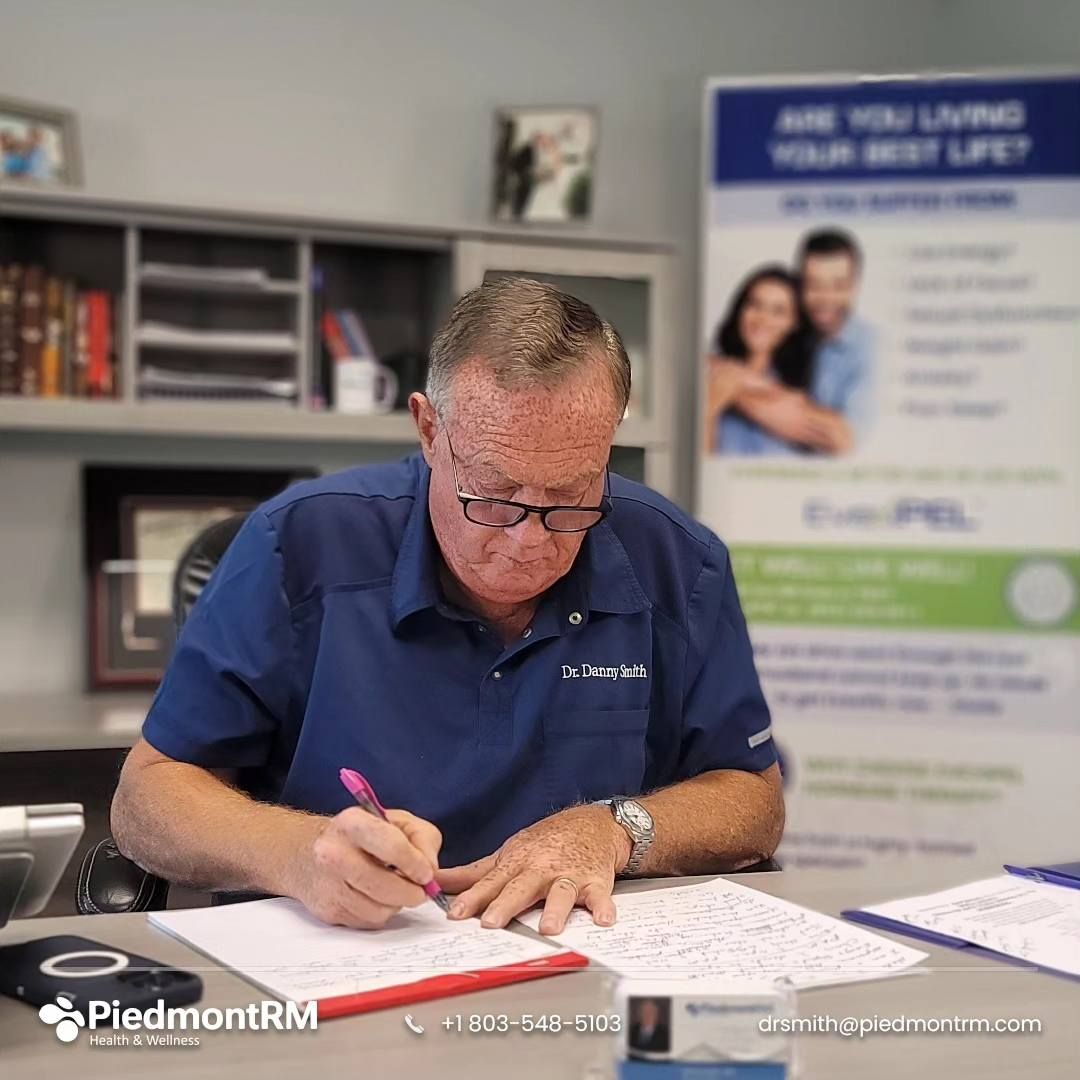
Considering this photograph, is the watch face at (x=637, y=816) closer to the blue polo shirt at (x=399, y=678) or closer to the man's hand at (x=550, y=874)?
the man's hand at (x=550, y=874)

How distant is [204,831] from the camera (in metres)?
1.33

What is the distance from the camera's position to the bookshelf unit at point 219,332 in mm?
3100

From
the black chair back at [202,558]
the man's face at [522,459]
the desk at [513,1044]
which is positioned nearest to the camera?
the desk at [513,1044]

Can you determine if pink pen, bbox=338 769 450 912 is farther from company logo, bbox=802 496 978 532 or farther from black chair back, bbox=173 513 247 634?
company logo, bbox=802 496 978 532

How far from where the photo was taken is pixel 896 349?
3443 mm

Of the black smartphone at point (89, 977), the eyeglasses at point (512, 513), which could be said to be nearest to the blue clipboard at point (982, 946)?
the eyeglasses at point (512, 513)

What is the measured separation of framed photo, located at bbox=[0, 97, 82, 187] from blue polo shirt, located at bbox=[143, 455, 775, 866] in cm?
189

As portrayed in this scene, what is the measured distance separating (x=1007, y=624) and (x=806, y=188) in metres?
1.19

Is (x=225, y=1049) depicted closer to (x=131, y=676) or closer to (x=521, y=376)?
(x=521, y=376)

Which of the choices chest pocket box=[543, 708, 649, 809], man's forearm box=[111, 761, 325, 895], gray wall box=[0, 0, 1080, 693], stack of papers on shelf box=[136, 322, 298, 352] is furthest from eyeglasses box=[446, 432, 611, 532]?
gray wall box=[0, 0, 1080, 693]

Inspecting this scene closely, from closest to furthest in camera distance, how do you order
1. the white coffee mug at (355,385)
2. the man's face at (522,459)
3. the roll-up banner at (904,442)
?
the man's face at (522,459), the white coffee mug at (355,385), the roll-up banner at (904,442)

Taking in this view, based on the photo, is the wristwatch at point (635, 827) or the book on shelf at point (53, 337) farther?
the book on shelf at point (53, 337)

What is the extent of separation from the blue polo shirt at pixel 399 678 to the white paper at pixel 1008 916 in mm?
394

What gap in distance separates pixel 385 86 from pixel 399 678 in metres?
2.56
